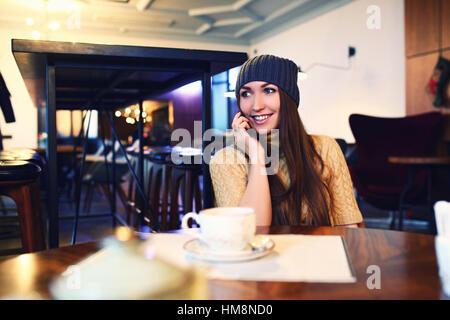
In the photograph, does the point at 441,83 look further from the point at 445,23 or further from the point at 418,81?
the point at 445,23

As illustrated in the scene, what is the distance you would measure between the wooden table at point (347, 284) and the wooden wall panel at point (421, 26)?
15.3ft

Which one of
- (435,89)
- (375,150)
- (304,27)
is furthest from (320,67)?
(375,150)

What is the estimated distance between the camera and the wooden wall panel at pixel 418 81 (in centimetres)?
454

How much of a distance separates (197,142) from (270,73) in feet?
3.79

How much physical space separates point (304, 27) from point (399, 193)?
481cm

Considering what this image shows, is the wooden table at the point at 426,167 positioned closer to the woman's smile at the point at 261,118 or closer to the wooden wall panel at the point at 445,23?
the woman's smile at the point at 261,118

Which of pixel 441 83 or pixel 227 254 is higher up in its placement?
pixel 441 83

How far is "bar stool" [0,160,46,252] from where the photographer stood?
120 cm

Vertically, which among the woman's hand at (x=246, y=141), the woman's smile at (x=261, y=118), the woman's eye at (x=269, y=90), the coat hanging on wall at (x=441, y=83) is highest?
the coat hanging on wall at (x=441, y=83)

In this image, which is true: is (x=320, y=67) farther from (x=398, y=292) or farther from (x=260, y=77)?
(x=398, y=292)

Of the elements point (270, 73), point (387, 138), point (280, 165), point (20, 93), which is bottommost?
point (280, 165)

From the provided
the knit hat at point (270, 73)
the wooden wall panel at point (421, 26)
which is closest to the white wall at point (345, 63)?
the wooden wall panel at point (421, 26)

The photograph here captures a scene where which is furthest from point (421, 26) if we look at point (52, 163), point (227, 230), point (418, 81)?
point (227, 230)

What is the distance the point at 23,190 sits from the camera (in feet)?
4.13
